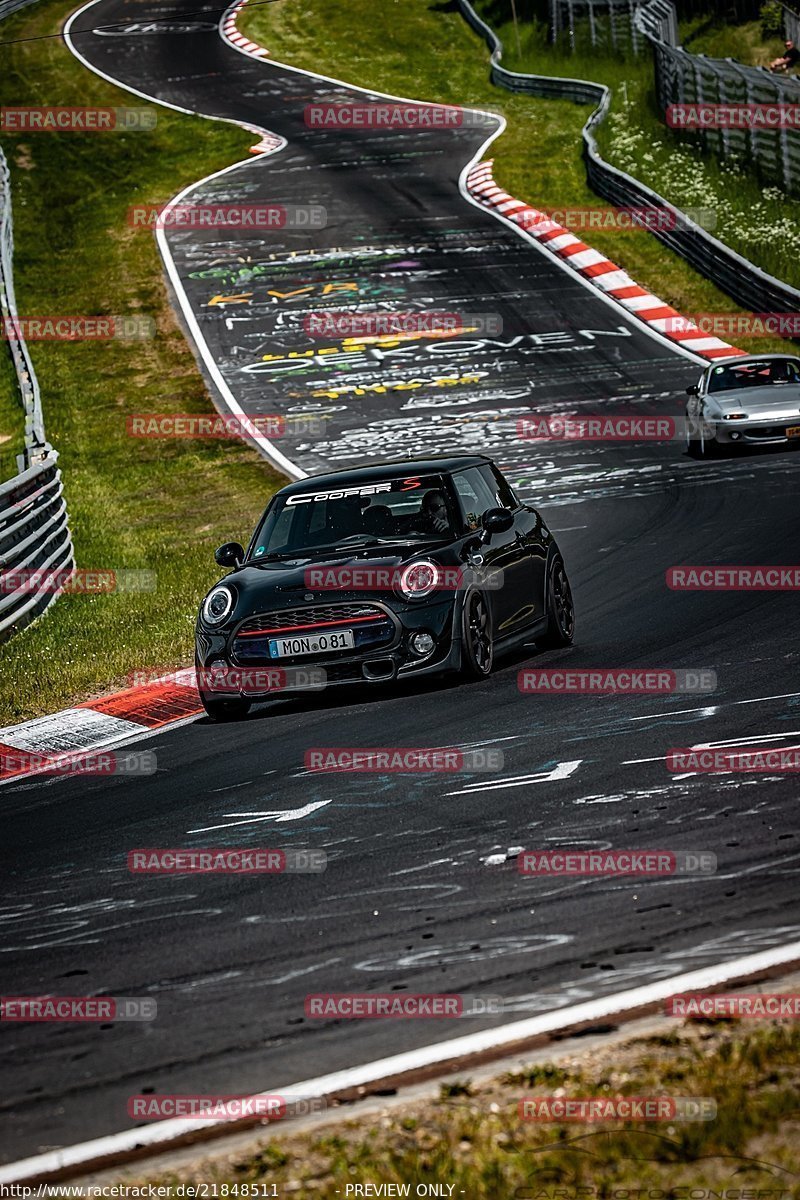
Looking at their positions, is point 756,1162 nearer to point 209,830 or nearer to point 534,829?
point 534,829

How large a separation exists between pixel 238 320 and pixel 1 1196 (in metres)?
28.8

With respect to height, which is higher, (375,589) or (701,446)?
(375,589)

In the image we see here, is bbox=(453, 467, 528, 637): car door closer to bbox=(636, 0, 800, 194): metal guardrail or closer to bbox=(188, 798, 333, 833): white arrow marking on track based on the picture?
bbox=(188, 798, 333, 833): white arrow marking on track

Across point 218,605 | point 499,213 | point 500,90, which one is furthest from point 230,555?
point 500,90

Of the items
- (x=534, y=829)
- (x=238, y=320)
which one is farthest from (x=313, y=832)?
(x=238, y=320)

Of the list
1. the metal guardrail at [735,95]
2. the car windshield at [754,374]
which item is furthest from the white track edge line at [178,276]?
the metal guardrail at [735,95]

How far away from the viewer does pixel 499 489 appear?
39.2 ft

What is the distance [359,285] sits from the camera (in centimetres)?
3312

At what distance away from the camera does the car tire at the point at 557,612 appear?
11516 mm

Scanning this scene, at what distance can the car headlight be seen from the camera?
1039 centimetres

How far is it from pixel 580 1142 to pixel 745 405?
17.7 metres

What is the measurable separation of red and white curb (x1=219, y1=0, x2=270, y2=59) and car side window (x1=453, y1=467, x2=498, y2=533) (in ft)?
151

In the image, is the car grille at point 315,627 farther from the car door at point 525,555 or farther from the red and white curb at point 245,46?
the red and white curb at point 245,46

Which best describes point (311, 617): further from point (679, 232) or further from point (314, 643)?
point (679, 232)
